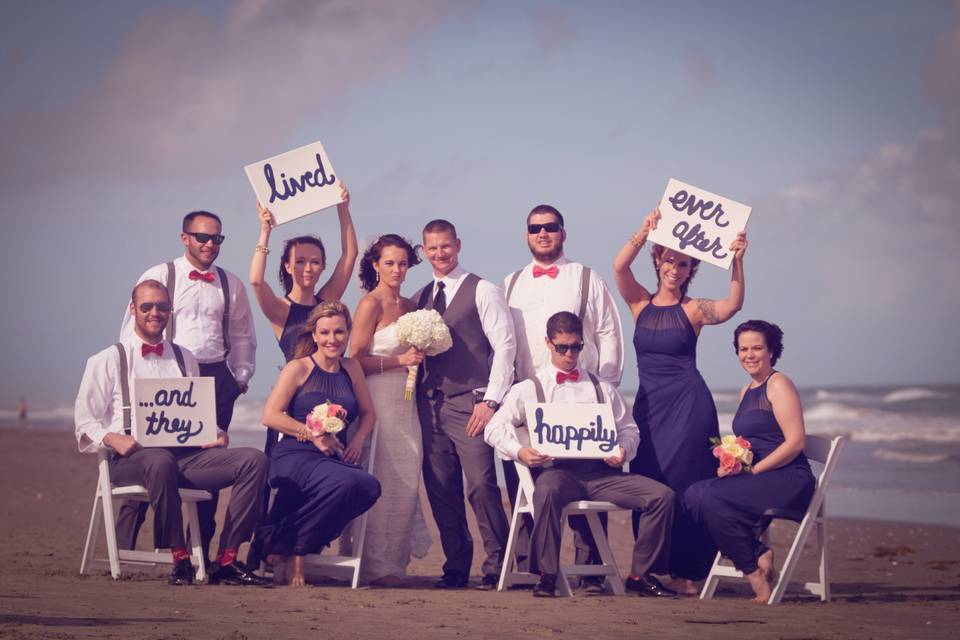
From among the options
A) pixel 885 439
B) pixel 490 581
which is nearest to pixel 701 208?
pixel 490 581

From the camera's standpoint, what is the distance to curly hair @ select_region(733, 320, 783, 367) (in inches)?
288

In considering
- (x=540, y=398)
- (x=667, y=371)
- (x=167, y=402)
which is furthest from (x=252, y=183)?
Answer: (x=667, y=371)

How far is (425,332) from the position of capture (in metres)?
7.23

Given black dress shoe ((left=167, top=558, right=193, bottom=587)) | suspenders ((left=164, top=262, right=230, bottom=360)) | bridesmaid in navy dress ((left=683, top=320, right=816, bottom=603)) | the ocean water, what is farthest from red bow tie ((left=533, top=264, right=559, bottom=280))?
the ocean water

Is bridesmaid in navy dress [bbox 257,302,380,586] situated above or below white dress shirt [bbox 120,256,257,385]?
below

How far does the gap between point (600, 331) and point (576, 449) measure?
934 mm

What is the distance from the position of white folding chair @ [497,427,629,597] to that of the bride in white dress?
649 millimetres

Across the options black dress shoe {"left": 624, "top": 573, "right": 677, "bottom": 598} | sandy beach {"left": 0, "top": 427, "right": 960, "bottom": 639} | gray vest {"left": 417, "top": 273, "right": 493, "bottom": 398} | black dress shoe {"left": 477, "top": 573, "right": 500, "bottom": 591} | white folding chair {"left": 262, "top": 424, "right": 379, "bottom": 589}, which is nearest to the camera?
sandy beach {"left": 0, "top": 427, "right": 960, "bottom": 639}

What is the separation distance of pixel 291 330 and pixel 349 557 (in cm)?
147

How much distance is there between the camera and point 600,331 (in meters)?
7.71

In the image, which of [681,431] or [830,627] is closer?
[830,627]

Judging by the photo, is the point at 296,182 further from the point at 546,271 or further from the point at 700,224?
the point at 700,224

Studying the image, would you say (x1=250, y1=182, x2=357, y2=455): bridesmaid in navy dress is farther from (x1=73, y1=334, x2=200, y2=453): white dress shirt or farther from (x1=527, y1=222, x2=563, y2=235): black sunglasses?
(x1=527, y1=222, x2=563, y2=235): black sunglasses

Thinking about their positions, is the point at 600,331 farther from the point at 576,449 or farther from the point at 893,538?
the point at 893,538
